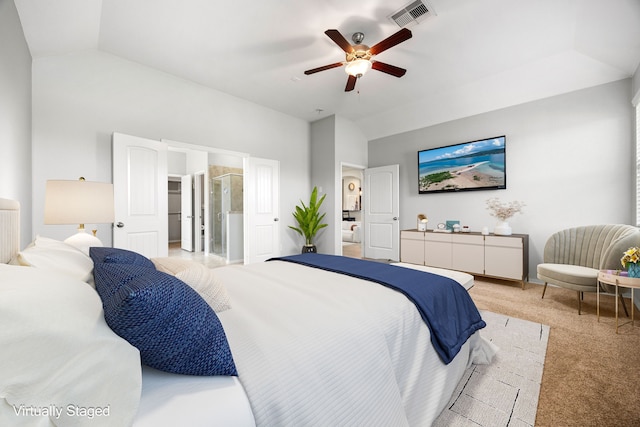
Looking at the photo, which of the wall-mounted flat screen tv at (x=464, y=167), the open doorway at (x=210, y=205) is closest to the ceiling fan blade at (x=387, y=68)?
the wall-mounted flat screen tv at (x=464, y=167)

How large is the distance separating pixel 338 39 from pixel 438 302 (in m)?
2.36

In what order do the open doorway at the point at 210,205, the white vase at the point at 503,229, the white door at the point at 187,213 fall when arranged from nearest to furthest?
the white vase at the point at 503,229 → the open doorway at the point at 210,205 → the white door at the point at 187,213

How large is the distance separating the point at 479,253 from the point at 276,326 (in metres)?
3.77

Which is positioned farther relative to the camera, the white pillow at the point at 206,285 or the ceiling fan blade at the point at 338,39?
the ceiling fan blade at the point at 338,39

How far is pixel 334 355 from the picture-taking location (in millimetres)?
936

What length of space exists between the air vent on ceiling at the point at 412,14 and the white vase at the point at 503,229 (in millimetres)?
2908

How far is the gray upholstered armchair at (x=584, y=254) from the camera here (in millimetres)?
2529

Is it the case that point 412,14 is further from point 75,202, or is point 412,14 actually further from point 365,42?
point 75,202

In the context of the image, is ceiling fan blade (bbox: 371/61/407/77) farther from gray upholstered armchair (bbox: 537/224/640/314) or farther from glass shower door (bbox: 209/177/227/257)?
glass shower door (bbox: 209/177/227/257)

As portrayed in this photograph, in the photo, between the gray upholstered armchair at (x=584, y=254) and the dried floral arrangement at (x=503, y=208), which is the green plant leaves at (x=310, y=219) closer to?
the dried floral arrangement at (x=503, y=208)

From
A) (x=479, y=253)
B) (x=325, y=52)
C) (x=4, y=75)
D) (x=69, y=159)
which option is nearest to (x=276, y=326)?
(x=4, y=75)

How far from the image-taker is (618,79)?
3209 mm

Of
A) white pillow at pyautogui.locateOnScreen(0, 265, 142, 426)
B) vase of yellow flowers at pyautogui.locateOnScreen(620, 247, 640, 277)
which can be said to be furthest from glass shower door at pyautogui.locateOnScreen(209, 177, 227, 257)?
vase of yellow flowers at pyautogui.locateOnScreen(620, 247, 640, 277)

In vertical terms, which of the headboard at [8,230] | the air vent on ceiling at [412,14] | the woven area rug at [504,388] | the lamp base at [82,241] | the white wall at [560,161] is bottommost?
the woven area rug at [504,388]
